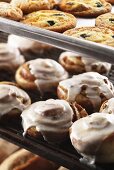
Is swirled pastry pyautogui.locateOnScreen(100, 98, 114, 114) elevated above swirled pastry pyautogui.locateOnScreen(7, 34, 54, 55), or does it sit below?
above

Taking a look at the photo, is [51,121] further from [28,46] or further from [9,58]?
[28,46]

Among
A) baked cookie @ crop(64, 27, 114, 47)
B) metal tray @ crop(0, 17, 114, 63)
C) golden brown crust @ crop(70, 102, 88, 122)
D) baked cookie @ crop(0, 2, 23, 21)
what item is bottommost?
golden brown crust @ crop(70, 102, 88, 122)

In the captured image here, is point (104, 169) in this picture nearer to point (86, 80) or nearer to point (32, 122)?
point (32, 122)

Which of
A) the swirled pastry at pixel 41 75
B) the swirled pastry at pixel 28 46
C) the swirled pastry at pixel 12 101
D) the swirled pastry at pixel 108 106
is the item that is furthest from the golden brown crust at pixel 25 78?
the swirled pastry at pixel 108 106

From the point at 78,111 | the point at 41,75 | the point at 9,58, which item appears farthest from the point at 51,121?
the point at 9,58

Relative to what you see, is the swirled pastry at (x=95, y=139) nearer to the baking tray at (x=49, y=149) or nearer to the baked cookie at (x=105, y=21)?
the baking tray at (x=49, y=149)

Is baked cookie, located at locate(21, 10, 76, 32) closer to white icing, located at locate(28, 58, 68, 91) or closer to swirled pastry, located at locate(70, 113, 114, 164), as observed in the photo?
white icing, located at locate(28, 58, 68, 91)

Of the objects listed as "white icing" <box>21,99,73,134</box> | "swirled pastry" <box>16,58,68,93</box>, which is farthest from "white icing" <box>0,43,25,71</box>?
"white icing" <box>21,99,73,134</box>
